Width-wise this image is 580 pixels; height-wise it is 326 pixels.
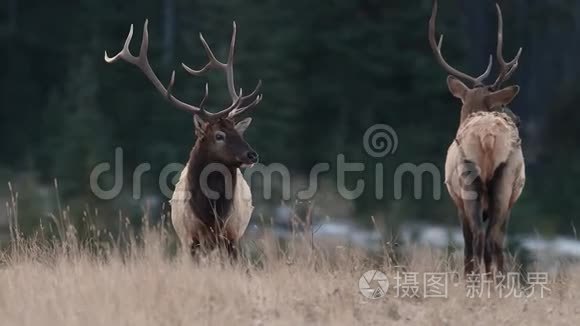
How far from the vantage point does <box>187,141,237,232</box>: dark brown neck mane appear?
34.5ft

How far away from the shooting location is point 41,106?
3694 centimetres

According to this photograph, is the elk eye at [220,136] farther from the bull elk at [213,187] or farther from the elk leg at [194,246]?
the elk leg at [194,246]

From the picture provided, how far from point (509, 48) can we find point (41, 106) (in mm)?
13525

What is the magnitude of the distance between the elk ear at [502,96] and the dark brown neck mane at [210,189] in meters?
2.22

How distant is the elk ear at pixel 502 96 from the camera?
10.5m

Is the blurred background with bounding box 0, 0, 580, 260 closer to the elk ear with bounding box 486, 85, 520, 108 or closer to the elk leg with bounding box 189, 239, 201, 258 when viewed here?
the elk ear with bounding box 486, 85, 520, 108

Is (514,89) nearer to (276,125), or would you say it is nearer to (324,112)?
(276,125)

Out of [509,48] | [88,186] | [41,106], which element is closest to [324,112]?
[509,48]

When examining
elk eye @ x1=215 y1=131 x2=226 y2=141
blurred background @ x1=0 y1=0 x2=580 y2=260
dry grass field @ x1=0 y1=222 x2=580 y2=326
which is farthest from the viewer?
blurred background @ x1=0 y1=0 x2=580 y2=260

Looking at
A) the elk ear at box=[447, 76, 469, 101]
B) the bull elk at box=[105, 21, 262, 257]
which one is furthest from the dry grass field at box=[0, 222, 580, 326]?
the elk ear at box=[447, 76, 469, 101]

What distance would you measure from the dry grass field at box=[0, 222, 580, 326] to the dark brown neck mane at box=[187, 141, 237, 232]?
1.39m

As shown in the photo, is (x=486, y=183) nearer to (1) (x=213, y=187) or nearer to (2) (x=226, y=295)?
(1) (x=213, y=187)

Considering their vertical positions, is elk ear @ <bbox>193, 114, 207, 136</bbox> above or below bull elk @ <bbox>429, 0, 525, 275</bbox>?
above

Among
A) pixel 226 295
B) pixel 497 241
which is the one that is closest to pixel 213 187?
pixel 497 241
